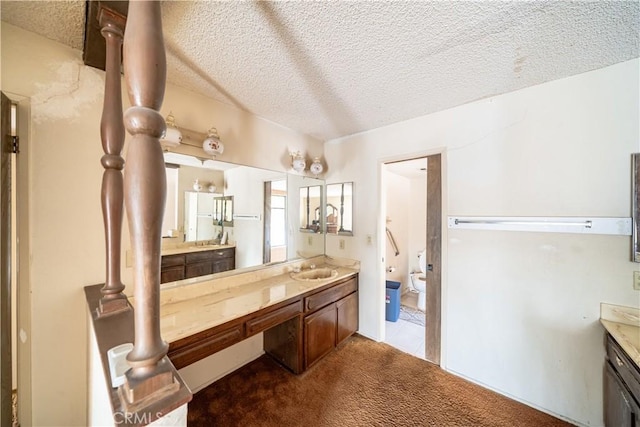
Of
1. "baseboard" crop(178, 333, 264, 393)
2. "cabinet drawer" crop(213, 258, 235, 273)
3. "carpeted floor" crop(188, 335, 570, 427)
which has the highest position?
"cabinet drawer" crop(213, 258, 235, 273)

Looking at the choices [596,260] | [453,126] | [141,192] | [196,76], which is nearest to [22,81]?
[196,76]

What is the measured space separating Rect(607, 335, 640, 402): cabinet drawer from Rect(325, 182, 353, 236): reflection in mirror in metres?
2.09

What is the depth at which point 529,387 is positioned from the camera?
1749mm

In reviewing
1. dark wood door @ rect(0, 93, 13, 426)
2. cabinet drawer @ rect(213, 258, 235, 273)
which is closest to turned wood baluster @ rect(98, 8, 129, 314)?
dark wood door @ rect(0, 93, 13, 426)

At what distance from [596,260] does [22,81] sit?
359cm

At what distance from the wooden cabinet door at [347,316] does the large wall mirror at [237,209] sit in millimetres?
727

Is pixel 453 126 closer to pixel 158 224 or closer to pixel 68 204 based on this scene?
pixel 158 224

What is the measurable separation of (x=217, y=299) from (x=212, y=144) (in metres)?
1.23

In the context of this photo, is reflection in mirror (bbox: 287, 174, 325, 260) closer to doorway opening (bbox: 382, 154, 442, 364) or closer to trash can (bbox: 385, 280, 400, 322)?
doorway opening (bbox: 382, 154, 442, 364)

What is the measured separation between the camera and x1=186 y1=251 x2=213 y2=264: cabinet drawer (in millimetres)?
1881

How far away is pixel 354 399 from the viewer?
5.89 feet

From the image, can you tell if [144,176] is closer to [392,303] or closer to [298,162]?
[298,162]

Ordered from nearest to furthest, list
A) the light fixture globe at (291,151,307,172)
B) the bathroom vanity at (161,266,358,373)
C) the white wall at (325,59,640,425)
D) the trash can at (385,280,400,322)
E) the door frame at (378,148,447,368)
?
the bathroom vanity at (161,266,358,373)
the white wall at (325,59,640,425)
the door frame at (378,148,447,368)
the light fixture globe at (291,151,307,172)
the trash can at (385,280,400,322)

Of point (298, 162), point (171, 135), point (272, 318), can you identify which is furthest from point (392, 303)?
point (171, 135)
